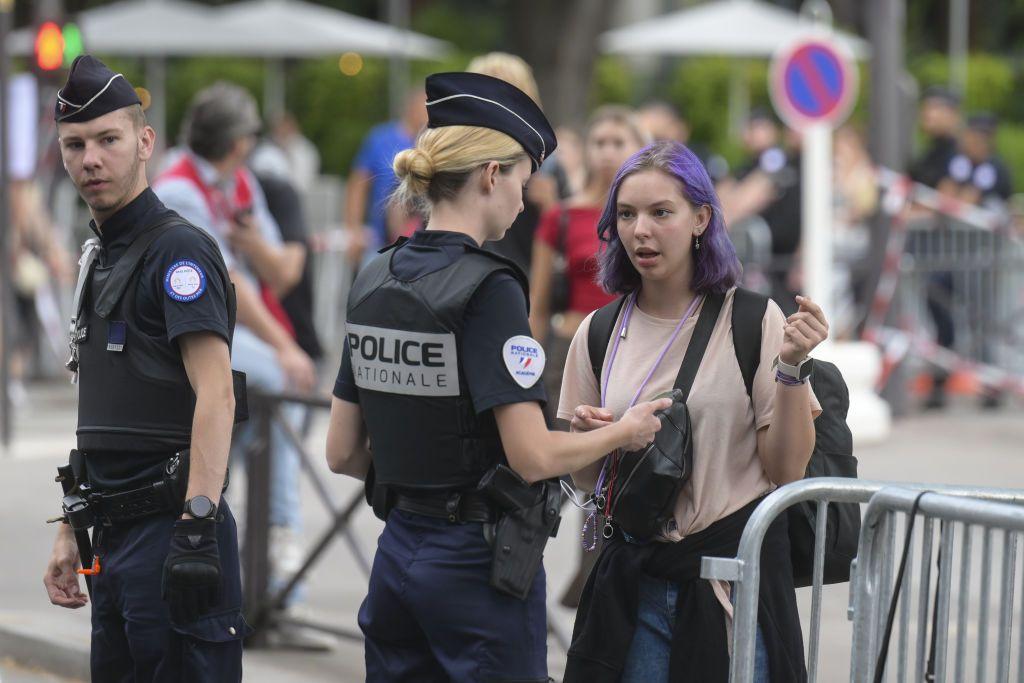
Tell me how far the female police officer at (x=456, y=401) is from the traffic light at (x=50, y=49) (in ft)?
27.4

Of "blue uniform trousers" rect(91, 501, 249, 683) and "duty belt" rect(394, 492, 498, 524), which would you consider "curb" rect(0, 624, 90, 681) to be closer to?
"blue uniform trousers" rect(91, 501, 249, 683)

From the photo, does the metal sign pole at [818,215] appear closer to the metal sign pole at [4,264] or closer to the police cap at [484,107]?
the metal sign pole at [4,264]

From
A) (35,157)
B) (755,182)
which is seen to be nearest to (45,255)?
(35,157)

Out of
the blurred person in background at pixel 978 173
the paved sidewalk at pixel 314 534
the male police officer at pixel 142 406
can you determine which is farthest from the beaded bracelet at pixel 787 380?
the blurred person in background at pixel 978 173

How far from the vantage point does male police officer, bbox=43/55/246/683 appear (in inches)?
143

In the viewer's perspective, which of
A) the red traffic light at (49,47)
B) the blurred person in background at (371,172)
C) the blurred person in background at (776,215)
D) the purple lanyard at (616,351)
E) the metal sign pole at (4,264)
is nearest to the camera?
the purple lanyard at (616,351)

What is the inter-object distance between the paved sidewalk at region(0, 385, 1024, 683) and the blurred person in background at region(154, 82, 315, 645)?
357mm

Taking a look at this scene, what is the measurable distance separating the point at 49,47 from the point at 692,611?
8.81m

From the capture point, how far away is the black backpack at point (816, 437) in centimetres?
357

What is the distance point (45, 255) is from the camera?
13.3 metres

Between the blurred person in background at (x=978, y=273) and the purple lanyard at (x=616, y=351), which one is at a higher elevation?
the blurred person in background at (x=978, y=273)

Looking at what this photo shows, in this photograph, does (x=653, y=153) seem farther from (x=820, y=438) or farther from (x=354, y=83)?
(x=354, y=83)

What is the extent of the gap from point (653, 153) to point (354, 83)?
932 inches

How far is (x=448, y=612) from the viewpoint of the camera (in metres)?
3.37
